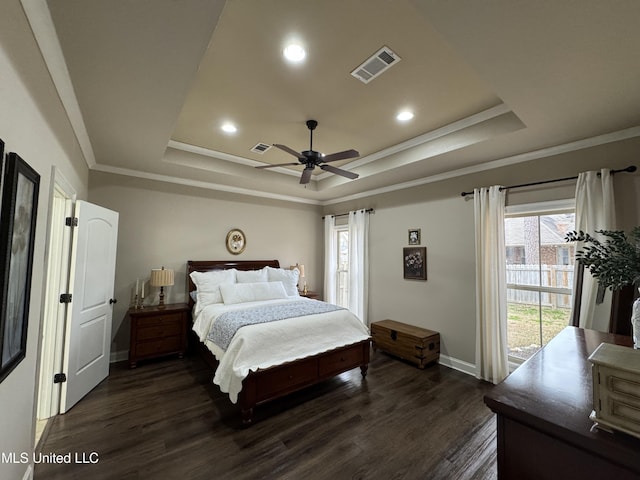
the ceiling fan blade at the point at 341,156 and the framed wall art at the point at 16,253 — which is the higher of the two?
the ceiling fan blade at the point at 341,156

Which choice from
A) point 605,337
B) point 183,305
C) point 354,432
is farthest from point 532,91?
point 183,305

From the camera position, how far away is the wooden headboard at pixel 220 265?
169 inches

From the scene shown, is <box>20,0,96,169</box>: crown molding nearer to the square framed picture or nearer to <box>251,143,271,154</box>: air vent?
<box>251,143,271,154</box>: air vent

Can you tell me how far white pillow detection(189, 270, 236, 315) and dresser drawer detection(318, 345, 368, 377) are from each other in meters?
1.81

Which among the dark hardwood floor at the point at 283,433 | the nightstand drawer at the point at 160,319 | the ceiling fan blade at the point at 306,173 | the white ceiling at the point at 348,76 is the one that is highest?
the white ceiling at the point at 348,76

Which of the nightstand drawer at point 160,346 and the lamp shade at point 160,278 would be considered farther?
the lamp shade at point 160,278

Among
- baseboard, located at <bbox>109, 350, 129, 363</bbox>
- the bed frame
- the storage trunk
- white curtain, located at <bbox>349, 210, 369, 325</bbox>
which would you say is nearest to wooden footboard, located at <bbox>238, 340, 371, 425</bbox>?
the bed frame

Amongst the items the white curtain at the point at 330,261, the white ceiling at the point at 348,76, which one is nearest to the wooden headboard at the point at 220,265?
the white curtain at the point at 330,261

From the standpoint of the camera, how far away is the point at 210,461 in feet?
6.56

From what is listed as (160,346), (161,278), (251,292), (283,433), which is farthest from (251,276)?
(283,433)

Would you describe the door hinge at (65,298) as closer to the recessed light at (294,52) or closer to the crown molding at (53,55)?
the crown molding at (53,55)

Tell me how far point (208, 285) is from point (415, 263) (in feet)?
10.1

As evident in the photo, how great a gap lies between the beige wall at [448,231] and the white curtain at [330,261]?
2.89 ft

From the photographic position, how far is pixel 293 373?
9.00ft
